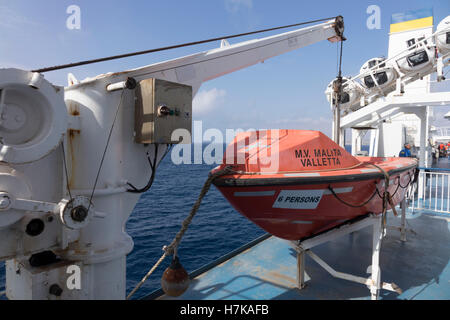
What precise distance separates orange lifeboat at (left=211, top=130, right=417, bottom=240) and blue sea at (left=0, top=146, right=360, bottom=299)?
5077 millimetres

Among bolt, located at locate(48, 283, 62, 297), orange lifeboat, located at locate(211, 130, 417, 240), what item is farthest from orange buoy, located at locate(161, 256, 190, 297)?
orange lifeboat, located at locate(211, 130, 417, 240)

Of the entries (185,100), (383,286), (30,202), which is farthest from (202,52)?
(383,286)

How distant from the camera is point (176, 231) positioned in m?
12.5

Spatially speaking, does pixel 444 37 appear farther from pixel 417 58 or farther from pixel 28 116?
pixel 28 116

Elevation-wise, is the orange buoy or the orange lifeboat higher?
the orange lifeboat

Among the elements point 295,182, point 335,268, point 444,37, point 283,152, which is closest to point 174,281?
point 295,182

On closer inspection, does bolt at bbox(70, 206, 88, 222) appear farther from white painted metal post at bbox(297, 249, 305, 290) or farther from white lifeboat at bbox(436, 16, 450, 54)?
white lifeboat at bbox(436, 16, 450, 54)

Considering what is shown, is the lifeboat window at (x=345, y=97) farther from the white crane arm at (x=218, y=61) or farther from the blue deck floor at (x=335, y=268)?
the white crane arm at (x=218, y=61)

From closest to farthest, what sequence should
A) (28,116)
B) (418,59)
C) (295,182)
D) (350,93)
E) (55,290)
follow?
(28,116)
(55,290)
(295,182)
(418,59)
(350,93)

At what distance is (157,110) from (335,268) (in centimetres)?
437

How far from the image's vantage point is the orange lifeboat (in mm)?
3742

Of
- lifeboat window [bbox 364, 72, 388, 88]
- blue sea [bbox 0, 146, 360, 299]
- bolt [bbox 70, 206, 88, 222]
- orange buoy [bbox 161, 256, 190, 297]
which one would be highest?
lifeboat window [bbox 364, 72, 388, 88]

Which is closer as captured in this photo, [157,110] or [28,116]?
[28,116]

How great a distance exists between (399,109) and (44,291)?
1110 centimetres
